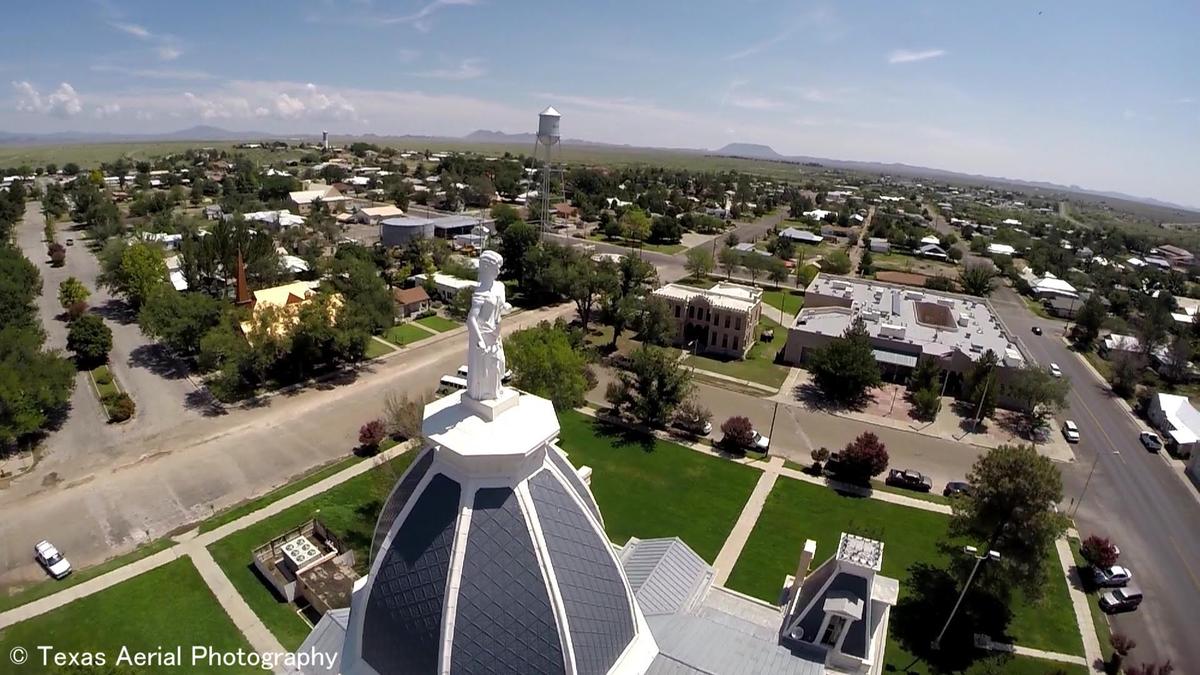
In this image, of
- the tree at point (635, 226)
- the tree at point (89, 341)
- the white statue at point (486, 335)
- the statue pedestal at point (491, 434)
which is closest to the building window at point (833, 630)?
the statue pedestal at point (491, 434)

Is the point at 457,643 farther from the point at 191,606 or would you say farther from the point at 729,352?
the point at 729,352

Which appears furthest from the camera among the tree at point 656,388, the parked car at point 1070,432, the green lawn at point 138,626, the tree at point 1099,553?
the parked car at point 1070,432

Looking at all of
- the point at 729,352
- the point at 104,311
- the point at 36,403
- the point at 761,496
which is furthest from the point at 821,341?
the point at 104,311

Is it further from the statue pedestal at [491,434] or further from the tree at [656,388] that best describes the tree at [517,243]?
the statue pedestal at [491,434]

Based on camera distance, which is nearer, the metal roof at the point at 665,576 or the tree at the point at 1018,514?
the metal roof at the point at 665,576

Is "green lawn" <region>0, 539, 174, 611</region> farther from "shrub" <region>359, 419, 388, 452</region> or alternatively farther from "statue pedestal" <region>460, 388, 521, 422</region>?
"statue pedestal" <region>460, 388, 521, 422</region>

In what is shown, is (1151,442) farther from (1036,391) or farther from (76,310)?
(76,310)
